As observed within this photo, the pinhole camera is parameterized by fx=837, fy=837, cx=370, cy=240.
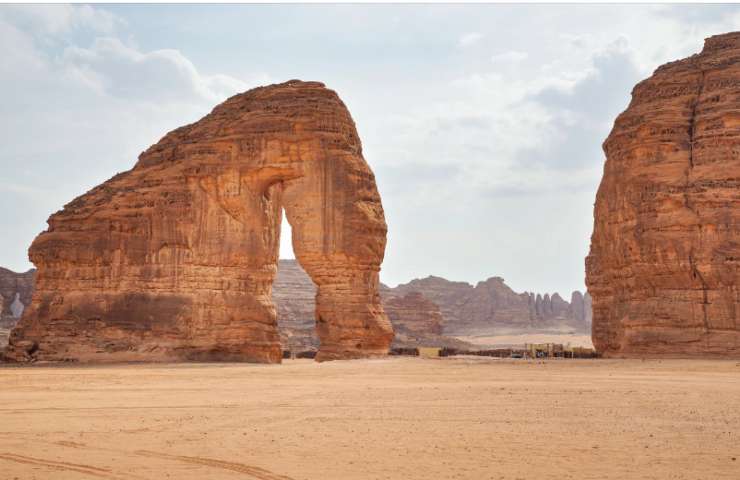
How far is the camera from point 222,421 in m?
11.6

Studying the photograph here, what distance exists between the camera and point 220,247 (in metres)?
30.5

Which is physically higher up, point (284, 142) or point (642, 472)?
point (284, 142)

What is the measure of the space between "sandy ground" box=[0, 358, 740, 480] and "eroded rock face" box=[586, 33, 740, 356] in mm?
8742

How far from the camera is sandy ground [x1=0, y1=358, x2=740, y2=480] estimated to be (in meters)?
8.21

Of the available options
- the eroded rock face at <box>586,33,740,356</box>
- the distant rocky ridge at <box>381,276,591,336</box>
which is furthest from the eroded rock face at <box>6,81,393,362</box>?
the distant rocky ridge at <box>381,276,591,336</box>

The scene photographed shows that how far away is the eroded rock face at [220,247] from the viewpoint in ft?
96.5

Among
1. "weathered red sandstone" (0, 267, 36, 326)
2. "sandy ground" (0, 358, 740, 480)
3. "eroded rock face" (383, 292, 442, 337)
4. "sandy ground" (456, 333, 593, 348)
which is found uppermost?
"weathered red sandstone" (0, 267, 36, 326)

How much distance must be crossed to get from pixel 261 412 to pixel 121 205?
20.2 metres

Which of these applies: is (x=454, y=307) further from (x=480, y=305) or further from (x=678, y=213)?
(x=678, y=213)

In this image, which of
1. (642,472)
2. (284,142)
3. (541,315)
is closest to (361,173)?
(284,142)

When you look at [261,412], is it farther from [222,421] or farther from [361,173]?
[361,173]

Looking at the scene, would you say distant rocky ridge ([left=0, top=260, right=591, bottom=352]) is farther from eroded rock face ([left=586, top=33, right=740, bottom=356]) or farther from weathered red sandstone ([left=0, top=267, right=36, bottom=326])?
eroded rock face ([left=586, top=33, right=740, bottom=356])

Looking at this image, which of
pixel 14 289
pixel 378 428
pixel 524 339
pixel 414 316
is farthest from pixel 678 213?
pixel 524 339

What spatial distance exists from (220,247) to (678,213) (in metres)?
16.0
